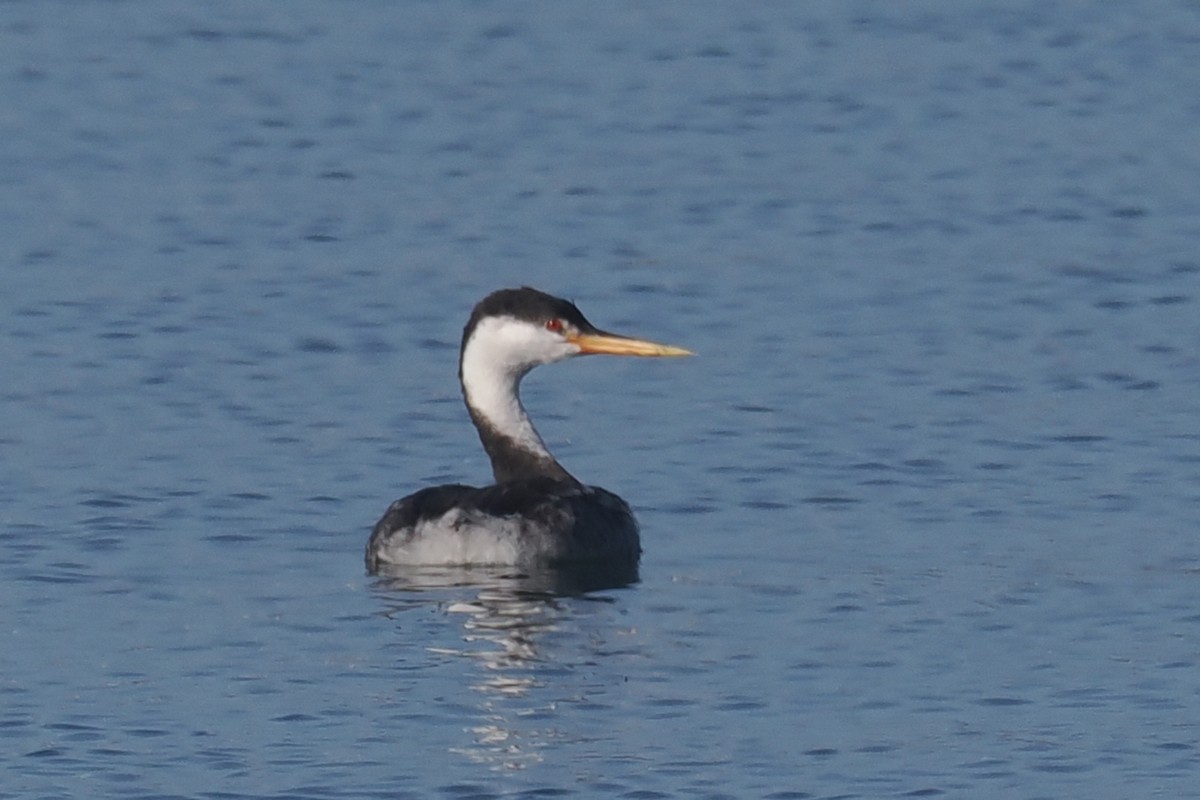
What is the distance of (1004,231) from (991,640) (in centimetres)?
958

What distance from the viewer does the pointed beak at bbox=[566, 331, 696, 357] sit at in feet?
53.9

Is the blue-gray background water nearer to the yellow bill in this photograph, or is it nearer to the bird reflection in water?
the bird reflection in water

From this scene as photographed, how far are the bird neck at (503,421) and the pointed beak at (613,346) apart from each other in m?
0.36

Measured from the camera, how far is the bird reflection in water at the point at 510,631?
1215cm

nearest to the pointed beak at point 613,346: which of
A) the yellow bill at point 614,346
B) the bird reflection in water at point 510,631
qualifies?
the yellow bill at point 614,346

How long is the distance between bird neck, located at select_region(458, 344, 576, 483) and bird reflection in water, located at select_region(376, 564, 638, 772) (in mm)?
1191

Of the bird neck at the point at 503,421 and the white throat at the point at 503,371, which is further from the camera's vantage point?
the bird neck at the point at 503,421

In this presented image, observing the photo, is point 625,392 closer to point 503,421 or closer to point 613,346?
point 613,346

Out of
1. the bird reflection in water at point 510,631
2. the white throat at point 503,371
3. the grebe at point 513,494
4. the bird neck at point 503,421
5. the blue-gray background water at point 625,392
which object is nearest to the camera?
the bird reflection in water at point 510,631

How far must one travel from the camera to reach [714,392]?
61.3 ft

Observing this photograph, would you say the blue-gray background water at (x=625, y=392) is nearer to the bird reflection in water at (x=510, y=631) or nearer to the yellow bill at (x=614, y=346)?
the bird reflection in water at (x=510, y=631)

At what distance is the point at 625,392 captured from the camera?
1900cm

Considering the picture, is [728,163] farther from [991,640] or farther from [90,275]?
[991,640]

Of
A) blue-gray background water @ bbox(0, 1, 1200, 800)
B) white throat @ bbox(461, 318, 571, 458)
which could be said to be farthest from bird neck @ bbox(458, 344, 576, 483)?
blue-gray background water @ bbox(0, 1, 1200, 800)
